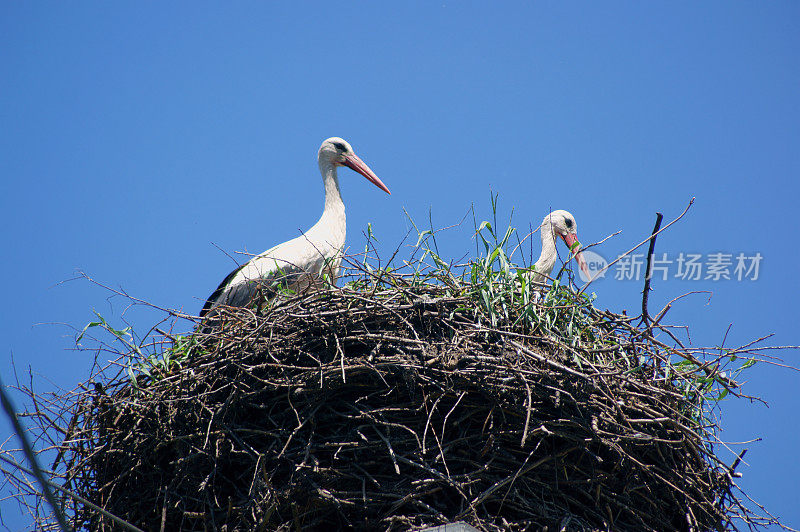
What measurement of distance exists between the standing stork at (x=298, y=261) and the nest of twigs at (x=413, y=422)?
946 millimetres

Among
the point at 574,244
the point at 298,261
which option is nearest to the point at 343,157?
the point at 298,261

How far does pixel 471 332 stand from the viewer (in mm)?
3438

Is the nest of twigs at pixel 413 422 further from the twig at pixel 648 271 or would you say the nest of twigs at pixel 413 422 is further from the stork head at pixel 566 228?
the stork head at pixel 566 228

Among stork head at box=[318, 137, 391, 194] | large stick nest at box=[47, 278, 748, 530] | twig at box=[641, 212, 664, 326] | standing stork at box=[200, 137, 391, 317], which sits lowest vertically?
large stick nest at box=[47, 278, 748, 530]

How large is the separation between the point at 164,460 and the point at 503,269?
1.75 meters

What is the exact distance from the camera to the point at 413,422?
3322 mm

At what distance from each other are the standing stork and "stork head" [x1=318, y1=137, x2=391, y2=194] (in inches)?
1.3

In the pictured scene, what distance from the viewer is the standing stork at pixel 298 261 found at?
477cm

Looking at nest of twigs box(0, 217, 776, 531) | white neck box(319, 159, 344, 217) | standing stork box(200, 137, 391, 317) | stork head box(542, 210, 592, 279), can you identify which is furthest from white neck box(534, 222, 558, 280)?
nest of twigs box(0, 217, 776, 531)

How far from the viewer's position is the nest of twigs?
322 centimetres

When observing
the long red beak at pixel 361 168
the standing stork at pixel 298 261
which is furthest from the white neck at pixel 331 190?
the long red beak at pixel 361 168

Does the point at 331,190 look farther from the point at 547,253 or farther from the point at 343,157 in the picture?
the point at 547,253

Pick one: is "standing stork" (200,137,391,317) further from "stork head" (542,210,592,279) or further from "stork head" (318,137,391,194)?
"stork head" (542,210,592,279)

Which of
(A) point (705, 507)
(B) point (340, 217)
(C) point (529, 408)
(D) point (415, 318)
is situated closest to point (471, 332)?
(D) point (415, 318)
